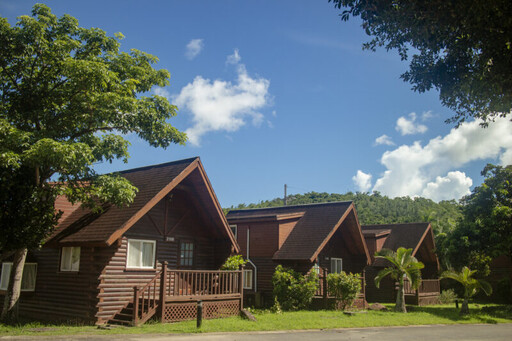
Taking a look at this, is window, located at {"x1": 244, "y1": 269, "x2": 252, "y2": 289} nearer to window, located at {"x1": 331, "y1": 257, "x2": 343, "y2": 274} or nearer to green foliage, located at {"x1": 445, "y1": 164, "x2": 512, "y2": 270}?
window, located at {"x1": 331, "y1": 257, "x2": 343, "y2": 274}

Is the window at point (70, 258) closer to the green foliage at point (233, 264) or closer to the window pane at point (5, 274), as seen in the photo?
the window pane at point (5, 274)

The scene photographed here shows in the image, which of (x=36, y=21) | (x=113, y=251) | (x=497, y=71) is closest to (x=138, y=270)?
(x=113, y=251)

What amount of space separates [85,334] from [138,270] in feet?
15.2

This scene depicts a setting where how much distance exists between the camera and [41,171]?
17.2m

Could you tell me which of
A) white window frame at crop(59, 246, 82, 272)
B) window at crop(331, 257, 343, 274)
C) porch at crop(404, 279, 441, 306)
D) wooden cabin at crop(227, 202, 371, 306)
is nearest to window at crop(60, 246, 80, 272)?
white window frame at crop(59, 246, 82, 272)

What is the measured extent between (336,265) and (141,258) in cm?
1428

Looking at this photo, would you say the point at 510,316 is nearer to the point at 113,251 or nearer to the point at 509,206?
the point at 509,206

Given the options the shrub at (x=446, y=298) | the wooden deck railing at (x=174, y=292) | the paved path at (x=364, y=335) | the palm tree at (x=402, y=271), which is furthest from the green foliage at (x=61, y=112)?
the shrub at (x=446, y=298)

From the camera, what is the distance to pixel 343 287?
23703 millimetres

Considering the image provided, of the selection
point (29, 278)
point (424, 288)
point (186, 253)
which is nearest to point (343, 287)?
point (186, 253)

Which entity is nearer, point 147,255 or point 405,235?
point 147,255

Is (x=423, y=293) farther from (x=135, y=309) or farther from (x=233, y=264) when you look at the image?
(x=135, y=309)

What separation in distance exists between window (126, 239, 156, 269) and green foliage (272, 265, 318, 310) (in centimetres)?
737

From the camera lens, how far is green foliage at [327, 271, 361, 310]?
2367cm
